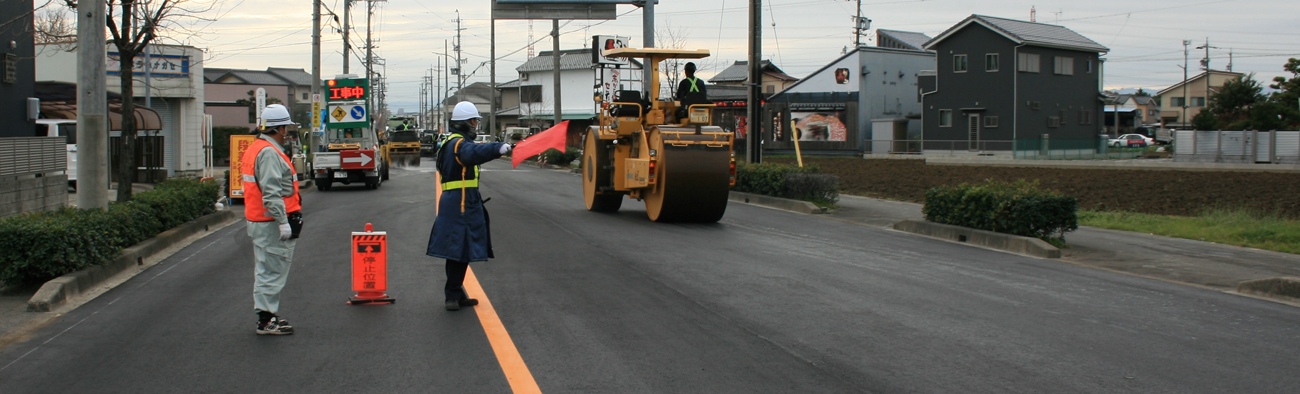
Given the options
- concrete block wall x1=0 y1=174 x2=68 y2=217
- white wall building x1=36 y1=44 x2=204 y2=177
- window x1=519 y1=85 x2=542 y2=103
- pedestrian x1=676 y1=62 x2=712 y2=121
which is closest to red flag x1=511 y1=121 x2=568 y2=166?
pedestrian x1=676 y1=62 x2=712 y2=121

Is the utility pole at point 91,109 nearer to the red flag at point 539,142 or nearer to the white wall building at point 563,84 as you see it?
the red flag at point 539,142

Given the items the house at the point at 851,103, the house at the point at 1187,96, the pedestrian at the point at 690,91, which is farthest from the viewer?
the house at the point at 1187,96

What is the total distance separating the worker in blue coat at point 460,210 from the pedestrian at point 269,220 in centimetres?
110

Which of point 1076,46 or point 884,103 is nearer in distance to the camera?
point 1076,46

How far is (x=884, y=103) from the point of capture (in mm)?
54188

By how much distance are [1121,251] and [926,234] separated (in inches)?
111

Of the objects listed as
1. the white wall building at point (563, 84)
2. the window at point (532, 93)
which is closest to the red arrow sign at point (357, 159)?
the white wall building at point (563, 84)

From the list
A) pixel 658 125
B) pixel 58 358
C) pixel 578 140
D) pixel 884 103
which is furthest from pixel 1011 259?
pixel 578 140

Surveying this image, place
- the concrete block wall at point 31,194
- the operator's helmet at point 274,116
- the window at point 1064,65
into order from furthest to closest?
the window at point 1064,65, the concrete block wall at point 31,194, the operator's helmet at point 274,116

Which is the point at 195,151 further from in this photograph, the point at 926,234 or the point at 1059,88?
the point at 1059,88

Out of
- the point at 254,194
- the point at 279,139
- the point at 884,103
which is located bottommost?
the point at 254,194

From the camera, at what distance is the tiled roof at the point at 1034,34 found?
148 ft

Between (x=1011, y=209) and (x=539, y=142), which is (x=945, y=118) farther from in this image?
(x=539, y=142)

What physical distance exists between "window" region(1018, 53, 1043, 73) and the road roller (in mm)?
34621
